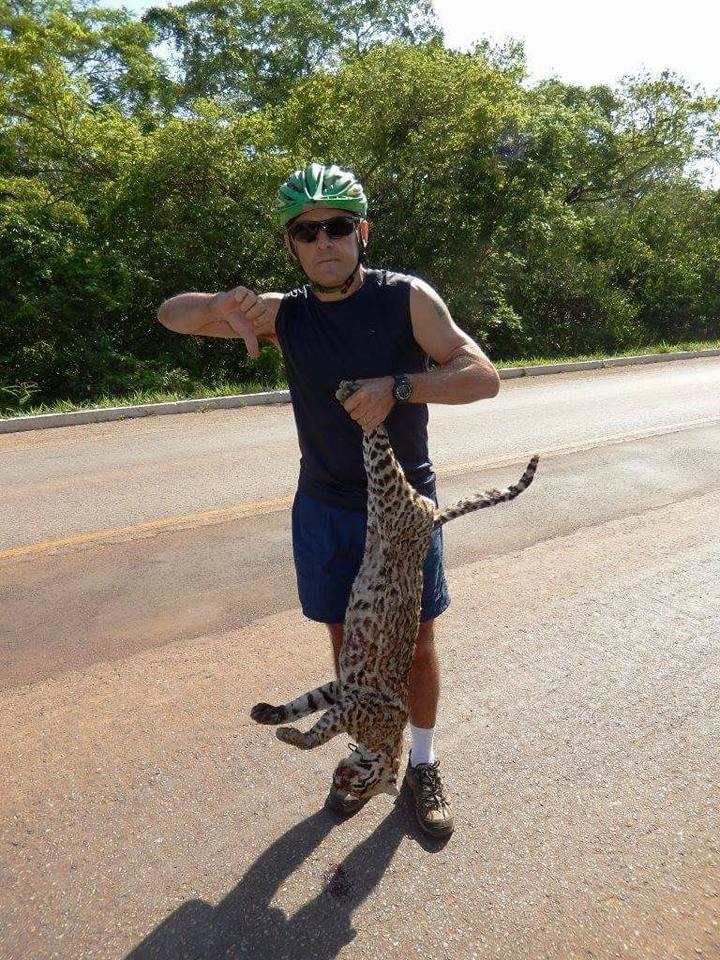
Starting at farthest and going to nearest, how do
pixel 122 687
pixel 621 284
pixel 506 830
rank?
pixel 621 284 → pixel 122 687 → pixel 506 830

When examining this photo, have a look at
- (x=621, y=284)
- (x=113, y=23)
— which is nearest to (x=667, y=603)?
(x=621, y=284)

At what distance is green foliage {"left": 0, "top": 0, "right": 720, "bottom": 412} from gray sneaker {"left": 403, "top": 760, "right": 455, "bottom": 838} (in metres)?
11.6

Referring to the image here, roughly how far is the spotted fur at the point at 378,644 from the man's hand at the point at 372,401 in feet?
0.68

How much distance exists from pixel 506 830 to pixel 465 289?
16830mm

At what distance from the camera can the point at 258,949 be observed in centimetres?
249

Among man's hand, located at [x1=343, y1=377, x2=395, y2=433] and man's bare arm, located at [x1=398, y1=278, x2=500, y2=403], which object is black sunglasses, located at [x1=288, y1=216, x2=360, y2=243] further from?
man's hand, located at [x1=343, y1=377, x2=395, y2=433]

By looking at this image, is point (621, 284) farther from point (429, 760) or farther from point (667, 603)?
point (429, 760)

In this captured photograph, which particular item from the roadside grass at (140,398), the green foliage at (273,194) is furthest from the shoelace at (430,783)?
the green foliage at (273,194)

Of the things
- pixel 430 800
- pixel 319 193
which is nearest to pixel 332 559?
pixel 430 800

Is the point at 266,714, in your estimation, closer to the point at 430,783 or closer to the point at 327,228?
the point at 430,783

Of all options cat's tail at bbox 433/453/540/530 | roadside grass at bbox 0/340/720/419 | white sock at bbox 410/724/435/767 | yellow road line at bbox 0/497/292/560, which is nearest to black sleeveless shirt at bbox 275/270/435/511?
cat's tail at bbox 433/453/540/530

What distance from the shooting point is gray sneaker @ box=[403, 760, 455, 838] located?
2953 millimetres

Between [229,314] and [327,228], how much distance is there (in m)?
0.44

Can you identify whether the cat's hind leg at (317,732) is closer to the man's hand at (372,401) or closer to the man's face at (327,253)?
the man's hand at (372,401)
